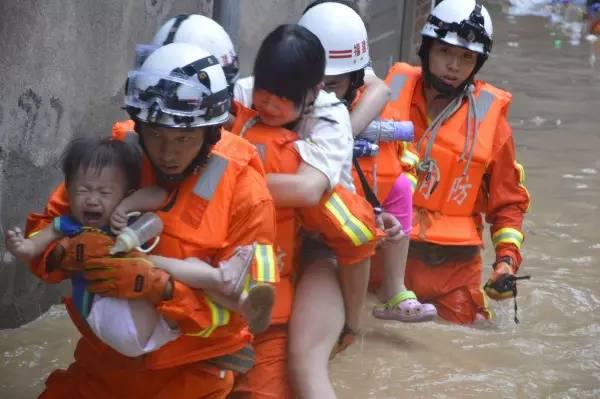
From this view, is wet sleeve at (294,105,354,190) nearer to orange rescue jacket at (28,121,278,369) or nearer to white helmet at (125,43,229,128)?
orange rescue jacket at (28,121,278,369)

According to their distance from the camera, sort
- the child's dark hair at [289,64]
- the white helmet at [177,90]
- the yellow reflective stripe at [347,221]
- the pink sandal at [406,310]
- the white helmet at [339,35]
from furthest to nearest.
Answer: the pink sandal at [406,310] → the white helmet at [339,35] → the yellow reflective stripe at [347,221] → the child's dark hair at [289,64] → the white helmet at [177,90]

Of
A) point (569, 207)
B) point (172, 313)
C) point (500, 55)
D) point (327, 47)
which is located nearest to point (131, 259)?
point (172, 313)

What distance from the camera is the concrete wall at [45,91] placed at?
5.19m

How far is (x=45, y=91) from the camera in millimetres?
5398

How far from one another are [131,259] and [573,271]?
15.2 feet

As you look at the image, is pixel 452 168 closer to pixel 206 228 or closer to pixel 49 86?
pixel 49 86

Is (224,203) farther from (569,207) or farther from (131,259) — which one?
(569,207)

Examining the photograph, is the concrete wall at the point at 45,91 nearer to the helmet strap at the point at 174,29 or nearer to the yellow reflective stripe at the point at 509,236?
the helmet strap at the point at 174,29

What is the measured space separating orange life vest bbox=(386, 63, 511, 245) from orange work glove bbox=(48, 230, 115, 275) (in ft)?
8.69

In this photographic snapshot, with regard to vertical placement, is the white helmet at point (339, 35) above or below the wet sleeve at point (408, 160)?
above

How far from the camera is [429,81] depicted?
20.2ft

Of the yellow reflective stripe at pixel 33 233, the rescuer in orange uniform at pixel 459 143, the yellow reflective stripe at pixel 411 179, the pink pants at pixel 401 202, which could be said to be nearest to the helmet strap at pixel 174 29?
the yellow reflective stripe at pixel 33 233

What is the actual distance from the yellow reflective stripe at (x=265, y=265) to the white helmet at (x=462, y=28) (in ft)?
8.28

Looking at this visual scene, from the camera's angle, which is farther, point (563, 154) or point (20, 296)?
point (563, 154)
